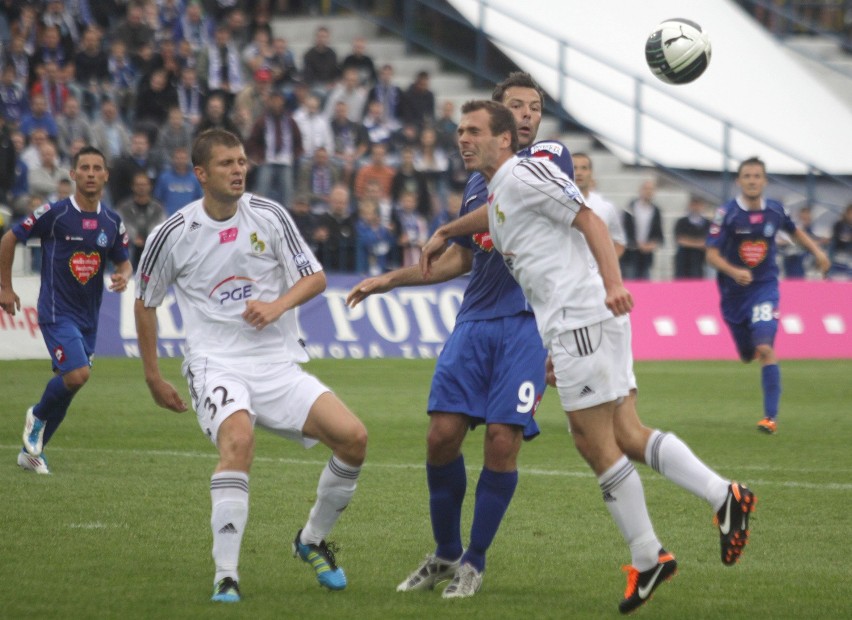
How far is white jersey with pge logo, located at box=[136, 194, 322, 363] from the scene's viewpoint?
6648 mm

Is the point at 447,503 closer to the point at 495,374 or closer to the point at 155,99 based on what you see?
the point at 495,374

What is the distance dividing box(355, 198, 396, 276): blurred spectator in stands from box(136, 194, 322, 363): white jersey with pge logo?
1277 cm

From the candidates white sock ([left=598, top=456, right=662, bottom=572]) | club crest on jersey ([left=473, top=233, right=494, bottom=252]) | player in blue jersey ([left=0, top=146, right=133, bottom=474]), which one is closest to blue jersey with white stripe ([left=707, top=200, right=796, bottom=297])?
player in blue jersey ([left=0, top=146, right=133, bottom=474])

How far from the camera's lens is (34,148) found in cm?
1856

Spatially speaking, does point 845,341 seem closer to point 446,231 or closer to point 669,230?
point 669,230

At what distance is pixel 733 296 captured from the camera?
13.0m

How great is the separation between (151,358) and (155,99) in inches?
550

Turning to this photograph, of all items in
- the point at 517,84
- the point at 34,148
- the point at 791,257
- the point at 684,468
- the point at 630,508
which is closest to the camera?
the point at 630,508

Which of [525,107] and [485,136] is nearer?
[485,136]

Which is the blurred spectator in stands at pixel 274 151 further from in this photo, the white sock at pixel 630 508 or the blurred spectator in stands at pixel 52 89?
the white sock at pixel 630 508

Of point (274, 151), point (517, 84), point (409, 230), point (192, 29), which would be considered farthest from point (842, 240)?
point (517, 84)

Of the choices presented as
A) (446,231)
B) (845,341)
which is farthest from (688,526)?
(845,341)

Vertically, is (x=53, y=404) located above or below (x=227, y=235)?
below

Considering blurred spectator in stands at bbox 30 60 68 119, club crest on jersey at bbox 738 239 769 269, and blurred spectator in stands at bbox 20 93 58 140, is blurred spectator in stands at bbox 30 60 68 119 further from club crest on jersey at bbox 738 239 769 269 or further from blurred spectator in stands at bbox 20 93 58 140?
club crest on jersey at bbox 738 239 769 269
